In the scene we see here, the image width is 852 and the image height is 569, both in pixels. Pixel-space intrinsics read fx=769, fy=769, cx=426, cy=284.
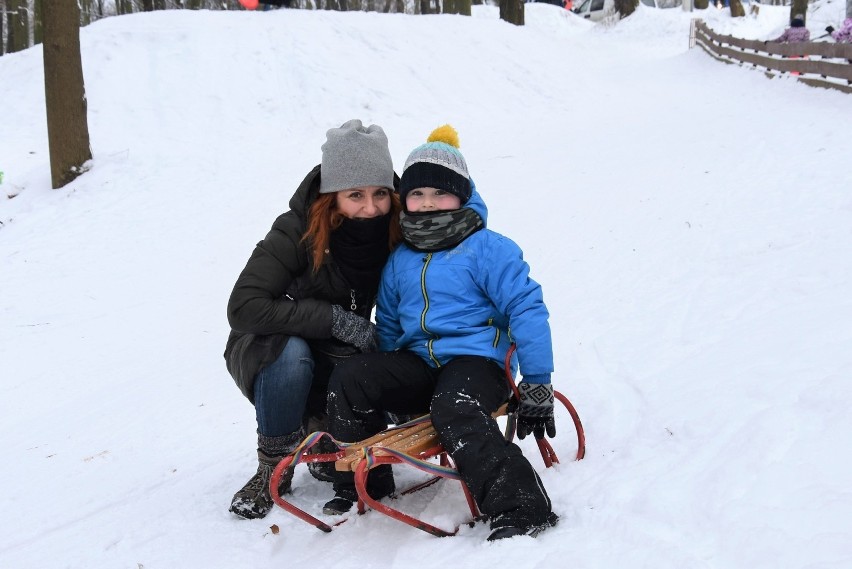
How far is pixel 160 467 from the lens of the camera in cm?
378

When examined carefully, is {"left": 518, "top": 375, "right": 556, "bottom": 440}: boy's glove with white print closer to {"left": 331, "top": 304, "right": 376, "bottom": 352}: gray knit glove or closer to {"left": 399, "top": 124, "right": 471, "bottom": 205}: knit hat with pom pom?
{"left": 331, "top": 304, "right": 376, "bottom": 352}: gray knit glove

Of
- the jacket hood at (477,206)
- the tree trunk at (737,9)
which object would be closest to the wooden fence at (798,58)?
the tree trunk at (737,9)

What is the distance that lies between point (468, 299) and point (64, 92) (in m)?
7.71

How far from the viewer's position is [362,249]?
10.1 feet

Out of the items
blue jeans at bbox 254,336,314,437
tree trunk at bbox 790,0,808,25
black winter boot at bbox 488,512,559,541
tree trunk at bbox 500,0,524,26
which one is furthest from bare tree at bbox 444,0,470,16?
black winter boot at bbox 488,512,559,541

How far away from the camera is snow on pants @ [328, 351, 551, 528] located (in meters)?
2.43

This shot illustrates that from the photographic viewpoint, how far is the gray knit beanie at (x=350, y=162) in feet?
9.78

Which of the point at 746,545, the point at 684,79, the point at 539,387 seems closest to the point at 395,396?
the point at 539,387

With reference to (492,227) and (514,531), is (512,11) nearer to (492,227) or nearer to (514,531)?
(492,227)

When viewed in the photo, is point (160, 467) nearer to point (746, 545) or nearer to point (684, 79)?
point (746, 545)

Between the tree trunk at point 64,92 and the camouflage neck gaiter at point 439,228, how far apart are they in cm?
740

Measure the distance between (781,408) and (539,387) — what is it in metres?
0.99

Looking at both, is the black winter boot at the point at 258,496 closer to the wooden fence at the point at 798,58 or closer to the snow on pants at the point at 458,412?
the snow on pants at the point at 458,412

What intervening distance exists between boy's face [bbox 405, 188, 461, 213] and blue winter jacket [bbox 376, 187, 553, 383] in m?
0.08
